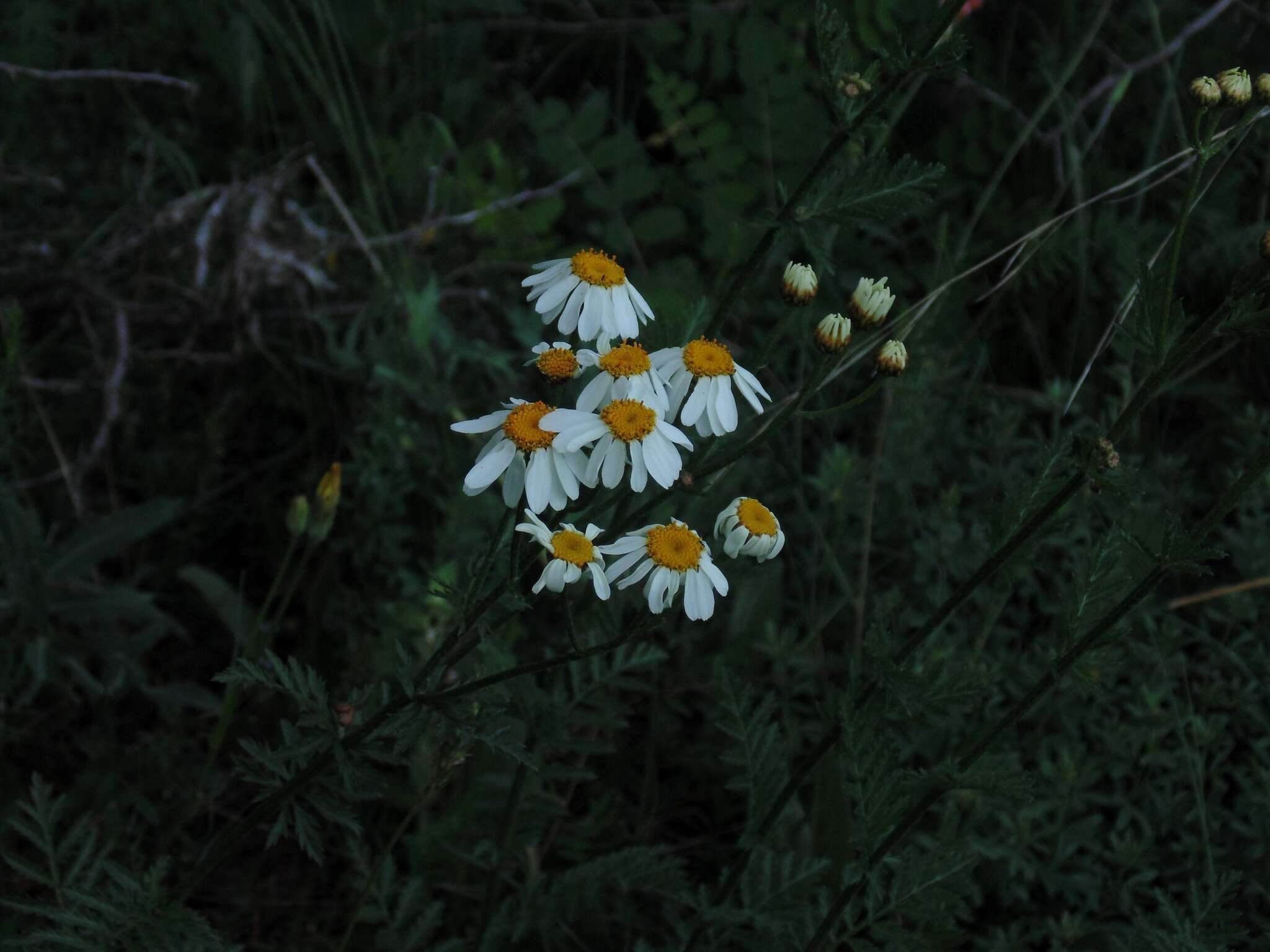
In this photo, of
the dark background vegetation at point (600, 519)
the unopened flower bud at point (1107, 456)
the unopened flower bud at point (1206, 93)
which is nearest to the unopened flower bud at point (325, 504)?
the dark background vegetation at point (600, 519)

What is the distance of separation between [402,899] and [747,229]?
1.89 meters

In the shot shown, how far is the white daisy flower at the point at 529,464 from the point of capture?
1106 millimetres

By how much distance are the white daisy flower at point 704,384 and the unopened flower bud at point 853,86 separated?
0.34m

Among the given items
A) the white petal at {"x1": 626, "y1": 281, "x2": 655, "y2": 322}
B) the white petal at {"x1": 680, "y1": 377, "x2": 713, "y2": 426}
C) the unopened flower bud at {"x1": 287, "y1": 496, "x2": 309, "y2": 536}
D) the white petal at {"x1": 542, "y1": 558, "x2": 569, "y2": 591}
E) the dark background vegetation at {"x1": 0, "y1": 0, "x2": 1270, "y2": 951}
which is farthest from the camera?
the unopened flower bud at {"x1": 287, "y1": 496, "x2": 309, "y2": 536}

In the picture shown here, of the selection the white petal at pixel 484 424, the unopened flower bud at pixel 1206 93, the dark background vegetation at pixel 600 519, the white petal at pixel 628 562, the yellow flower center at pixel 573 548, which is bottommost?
the dark background vegetation at pixel 600 519

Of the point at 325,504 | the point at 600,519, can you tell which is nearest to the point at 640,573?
the point at 600,519

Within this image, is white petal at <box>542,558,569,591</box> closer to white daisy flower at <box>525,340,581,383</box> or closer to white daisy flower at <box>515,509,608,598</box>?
white daisy flower at <box>515,509,608,598</box>

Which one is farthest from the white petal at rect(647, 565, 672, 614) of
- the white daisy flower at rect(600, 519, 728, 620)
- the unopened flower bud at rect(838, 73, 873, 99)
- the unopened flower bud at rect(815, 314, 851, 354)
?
the unopened flower bud at rect(838, 73, 873, 99)

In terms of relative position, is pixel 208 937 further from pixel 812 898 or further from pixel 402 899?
pixel 812 898

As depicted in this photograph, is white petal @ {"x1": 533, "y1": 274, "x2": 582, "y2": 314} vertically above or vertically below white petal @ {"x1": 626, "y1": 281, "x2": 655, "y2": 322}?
above

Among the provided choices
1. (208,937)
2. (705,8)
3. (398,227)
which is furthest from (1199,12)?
(208,937)

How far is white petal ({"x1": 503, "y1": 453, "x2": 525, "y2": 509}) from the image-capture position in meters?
1.12

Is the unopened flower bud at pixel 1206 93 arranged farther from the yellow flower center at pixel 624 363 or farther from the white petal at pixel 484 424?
the white petal at pixel 484 424

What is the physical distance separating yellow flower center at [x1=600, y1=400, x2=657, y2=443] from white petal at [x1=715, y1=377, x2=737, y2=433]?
3.8 inches
